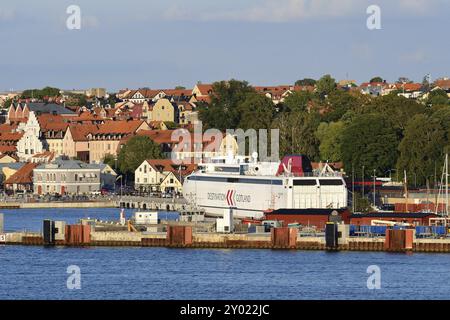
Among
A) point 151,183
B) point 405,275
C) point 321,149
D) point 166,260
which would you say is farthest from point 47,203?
point 405,275

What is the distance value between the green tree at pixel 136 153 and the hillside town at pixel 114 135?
16cm

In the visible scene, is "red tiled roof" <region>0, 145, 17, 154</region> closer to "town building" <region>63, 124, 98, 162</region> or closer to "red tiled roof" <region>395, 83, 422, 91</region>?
"town building" <region>63, 124, 98, 162</region>

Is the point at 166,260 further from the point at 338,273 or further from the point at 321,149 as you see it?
the point at 321,149

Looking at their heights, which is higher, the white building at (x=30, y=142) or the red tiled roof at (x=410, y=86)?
the red tiled roof at (x=410, y=86)

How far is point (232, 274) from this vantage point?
54.8 meters

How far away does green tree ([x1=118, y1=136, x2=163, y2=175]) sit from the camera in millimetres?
122688

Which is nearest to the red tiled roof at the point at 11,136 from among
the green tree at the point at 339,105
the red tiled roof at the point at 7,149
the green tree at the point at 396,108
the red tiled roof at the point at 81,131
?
the red tiled roof at the point at 7,149

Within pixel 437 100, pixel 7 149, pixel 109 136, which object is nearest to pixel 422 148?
pixel 437 100

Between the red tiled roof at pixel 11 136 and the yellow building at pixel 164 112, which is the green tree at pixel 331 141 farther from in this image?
the yellow building at pixel 164 112

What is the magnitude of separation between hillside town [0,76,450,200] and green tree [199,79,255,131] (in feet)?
0.86

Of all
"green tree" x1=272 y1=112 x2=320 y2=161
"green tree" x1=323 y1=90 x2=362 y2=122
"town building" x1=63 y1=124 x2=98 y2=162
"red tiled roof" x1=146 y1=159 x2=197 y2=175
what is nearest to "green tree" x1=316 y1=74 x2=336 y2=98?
"green tree" x1=323 y1=90 x2=362 y2=122

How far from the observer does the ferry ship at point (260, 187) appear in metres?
79.6

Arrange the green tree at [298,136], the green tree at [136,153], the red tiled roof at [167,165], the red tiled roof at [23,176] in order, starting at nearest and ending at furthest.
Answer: the red tiled roof at [167,165], the green tree at [298,136], the red tiled roof at [23,176], the green tree at [136,153]

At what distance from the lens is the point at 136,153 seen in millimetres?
123312
